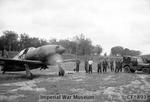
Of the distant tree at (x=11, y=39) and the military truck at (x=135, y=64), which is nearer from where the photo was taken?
the military truck at (x=135, y=64)

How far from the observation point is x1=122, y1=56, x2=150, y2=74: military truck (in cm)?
2278

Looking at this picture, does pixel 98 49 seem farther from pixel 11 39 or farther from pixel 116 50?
pixel 11 39

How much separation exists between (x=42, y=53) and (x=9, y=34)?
7189 centimetres

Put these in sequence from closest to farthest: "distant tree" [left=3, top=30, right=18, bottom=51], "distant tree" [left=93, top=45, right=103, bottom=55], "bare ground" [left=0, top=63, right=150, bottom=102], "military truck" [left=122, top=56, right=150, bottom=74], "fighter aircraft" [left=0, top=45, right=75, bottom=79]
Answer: "bare ground" [left=0, top=63, right=150, bottom=102] < "fighter aircraft" [left=0, top=45, right=75, bottom=79] < "military truck" [left=122, top=56, right=150, bottom=74] < "distant tree" [left=3, top=30, right=18, bottom=51] < "distant tree" [left=93, top=45, right=103, bottom=55]

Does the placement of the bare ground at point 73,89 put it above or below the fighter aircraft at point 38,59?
below

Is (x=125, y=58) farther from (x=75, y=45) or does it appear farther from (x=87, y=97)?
(x=75, y=45)

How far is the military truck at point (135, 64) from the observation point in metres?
22.8

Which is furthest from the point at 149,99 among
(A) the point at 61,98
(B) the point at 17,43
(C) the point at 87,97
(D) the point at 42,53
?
(B) the point at 17,43

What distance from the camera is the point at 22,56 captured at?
16.8 m

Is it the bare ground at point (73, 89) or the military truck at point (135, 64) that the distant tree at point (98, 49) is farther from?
the bare ground at point (73, 89)

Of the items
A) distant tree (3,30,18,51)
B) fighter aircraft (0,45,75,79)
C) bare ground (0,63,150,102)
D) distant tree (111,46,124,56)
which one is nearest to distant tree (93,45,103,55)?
distant tree (111,46,124,56)

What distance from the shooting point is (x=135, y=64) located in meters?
23.5

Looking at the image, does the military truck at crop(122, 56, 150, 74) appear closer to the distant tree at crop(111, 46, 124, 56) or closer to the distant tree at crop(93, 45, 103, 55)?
the distant tree at crop(93, 45, 103, 55)

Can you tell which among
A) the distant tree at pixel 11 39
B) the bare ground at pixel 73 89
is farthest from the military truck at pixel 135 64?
the distant tree at pixel 11 39
